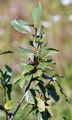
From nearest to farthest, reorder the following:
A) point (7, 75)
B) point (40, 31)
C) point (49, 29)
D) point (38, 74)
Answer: point (38, 74) → point (40, 31) → point (7, 75) → point (49, 29)

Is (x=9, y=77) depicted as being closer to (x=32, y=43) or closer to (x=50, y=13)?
(x=32, y=43)

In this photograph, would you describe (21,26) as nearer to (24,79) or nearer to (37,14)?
A: (37,14)

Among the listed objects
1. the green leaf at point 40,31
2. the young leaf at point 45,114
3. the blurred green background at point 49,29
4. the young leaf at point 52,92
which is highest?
the green leaf at point 40,31

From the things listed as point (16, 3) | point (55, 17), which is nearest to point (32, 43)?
point (55, 17)

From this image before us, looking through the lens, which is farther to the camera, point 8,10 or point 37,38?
point 8,10

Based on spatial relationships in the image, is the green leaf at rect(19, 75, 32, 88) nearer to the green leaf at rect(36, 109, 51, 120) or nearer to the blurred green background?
the green leaf at rect(36, 109, 51, 120)

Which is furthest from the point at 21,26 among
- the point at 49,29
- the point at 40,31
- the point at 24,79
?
the point at 49,29

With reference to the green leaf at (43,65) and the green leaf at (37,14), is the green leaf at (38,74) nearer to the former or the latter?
the green leaf at (43,65)

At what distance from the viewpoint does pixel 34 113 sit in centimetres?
136

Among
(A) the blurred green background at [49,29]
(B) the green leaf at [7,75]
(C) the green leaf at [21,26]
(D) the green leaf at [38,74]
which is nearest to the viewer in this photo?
(D) the green leaf at [38,74]

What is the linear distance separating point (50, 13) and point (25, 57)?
4.75 meters

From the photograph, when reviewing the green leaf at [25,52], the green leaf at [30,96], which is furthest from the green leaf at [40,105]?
the green leaf at [25,52]

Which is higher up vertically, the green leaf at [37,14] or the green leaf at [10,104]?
the green leaf at [37,14]

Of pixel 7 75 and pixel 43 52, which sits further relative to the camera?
pixel 7 75
